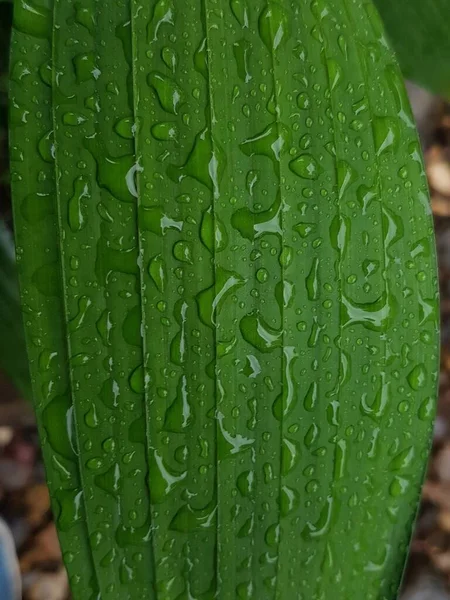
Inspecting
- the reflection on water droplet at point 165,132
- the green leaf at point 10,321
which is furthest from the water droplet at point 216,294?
the green leaf at point 10,321

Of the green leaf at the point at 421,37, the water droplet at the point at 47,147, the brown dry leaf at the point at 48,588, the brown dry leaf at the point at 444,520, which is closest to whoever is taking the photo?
the water droplet at the point at 47,147

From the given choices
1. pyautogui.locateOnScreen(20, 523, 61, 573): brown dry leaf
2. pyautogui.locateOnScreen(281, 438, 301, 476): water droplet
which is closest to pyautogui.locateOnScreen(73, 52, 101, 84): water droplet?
pyautogui.locateOnScreen(281, 438, 301, 476): water droplet

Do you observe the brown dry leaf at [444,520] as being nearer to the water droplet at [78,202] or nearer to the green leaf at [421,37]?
the green leaf at [421,37]

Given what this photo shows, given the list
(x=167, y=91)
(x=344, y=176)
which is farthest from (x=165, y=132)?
(x=344, y=176)

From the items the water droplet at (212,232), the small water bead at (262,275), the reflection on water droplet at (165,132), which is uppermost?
the reflection on water droplet at (165,132)

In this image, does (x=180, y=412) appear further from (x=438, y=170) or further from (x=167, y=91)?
(x=438, y=170)
